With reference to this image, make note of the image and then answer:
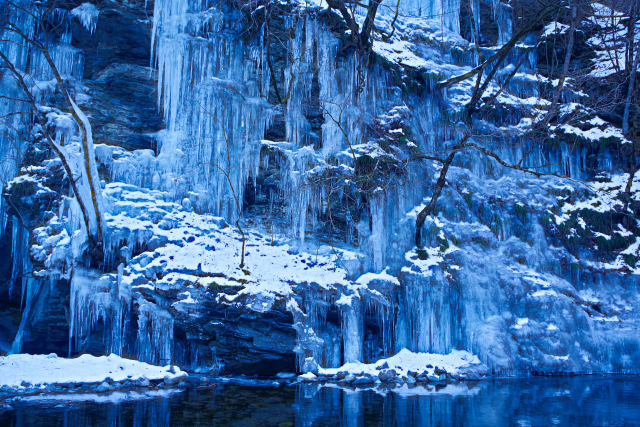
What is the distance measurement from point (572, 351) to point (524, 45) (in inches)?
419

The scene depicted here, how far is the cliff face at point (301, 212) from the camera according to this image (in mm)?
9898

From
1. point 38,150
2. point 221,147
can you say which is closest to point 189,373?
point 221,147

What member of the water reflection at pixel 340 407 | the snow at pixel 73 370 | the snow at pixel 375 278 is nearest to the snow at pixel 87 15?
the snow at pixel 73 370

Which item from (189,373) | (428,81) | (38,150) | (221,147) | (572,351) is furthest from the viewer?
(428,81)

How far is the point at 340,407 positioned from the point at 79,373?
5.06m

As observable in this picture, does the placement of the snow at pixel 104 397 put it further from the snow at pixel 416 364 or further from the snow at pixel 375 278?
the snow at pixel 375 278

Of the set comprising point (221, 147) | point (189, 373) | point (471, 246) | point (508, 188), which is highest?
point (221, 147)

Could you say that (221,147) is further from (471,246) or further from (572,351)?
Result: (572,351)

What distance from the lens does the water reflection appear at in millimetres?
6141

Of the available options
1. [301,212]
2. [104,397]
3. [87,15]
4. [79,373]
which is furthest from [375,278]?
[87,15]

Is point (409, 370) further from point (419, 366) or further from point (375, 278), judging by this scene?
point (375, 278)

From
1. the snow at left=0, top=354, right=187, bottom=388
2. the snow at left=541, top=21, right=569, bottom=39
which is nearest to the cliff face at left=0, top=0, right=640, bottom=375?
the snow at left=0, top=354, right=187, bottom=388

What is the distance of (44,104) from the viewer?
1212 centimetres

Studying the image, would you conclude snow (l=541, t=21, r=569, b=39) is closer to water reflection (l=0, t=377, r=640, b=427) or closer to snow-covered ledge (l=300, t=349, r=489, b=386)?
snow-covered ledge (l=300, t=349, r=489, b=386)
